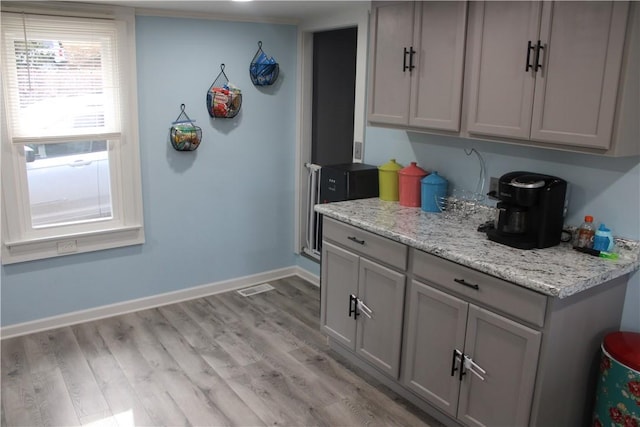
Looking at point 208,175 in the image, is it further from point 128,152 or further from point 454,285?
point 454,285

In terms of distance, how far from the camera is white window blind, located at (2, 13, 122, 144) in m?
3.34

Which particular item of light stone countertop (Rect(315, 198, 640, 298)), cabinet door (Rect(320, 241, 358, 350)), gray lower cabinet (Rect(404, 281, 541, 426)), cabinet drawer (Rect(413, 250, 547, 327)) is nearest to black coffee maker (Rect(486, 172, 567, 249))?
light stone countertop (Rect(315, 198, 640, 298))

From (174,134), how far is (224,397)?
193cm

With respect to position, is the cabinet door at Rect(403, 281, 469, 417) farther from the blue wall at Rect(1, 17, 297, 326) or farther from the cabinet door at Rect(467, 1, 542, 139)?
the blue wall at Rect(1, 17, 297, 326)

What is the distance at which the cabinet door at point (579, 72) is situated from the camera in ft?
7.05

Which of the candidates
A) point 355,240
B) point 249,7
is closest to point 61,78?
point 249,7

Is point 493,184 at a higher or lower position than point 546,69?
lower

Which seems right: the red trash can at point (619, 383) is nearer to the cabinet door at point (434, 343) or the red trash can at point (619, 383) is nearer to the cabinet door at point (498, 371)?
the cabinet door at point (498, 371)

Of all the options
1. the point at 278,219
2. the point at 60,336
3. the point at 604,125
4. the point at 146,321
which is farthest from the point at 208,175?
the point at 604,125

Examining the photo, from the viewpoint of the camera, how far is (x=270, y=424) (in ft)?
9.11

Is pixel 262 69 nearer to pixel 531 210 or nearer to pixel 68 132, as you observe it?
pixel 68 132

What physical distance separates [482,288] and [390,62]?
1476 millimetres

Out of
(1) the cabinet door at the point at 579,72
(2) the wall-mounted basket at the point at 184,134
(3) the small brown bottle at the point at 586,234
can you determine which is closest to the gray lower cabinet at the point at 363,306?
(3) the small brown bottle at the point at 586,234

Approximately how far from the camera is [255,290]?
4508 millimetres
